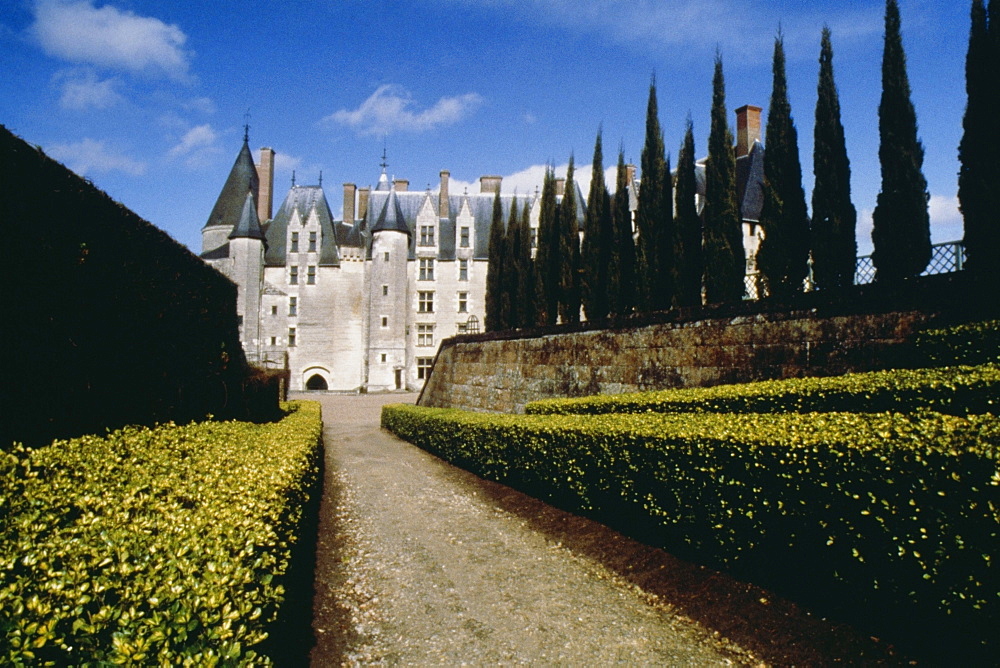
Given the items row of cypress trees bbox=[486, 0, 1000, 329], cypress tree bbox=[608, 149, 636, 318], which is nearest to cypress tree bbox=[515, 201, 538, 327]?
row of cypress trees bbox=[486, 0, 1000, 329]

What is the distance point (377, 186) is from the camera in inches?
1763

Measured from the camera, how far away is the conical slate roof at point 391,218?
40094 mm

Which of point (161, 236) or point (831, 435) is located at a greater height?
point (161, 236)

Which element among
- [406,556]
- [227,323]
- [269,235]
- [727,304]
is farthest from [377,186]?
[406,556]

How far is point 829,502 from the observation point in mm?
4355

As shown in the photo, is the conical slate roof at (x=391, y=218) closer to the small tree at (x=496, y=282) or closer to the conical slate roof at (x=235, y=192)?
the conical slate roof at (x=235, y=192)

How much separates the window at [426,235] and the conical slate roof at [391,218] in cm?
133

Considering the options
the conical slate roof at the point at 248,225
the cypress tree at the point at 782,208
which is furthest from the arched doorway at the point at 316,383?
the cypress tree at the point at 782,208

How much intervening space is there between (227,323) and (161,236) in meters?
3.17

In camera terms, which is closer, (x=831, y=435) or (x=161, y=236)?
(x=831, y=435)

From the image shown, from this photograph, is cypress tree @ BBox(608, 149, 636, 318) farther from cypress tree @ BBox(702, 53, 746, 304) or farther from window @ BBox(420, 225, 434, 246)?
window @ BBox(420, 225, 434, 246)

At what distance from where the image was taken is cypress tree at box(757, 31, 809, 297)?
1120 centimetres

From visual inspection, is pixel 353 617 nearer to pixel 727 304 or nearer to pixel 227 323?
pixel 227 323

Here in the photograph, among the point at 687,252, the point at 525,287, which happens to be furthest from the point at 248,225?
the point at 687,252
